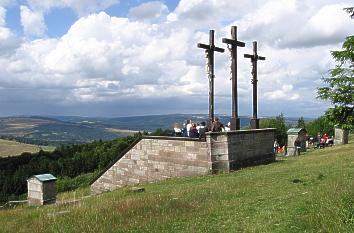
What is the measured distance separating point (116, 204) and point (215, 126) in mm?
8854

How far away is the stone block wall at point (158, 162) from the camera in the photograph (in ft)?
60.2

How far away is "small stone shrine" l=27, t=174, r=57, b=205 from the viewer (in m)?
19.3

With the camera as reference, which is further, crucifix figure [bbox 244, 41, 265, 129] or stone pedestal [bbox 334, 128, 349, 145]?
stone pedestal [bbox 334, 128, 349, 145]

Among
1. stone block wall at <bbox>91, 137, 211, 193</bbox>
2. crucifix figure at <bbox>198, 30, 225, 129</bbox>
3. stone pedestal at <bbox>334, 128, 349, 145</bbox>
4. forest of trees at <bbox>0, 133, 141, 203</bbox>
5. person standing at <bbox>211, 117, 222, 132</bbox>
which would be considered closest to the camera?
stone block wall at <bbox>91, 137, 211, 193</bbox>

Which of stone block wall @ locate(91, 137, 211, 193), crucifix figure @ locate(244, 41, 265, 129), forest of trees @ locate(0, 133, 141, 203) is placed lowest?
forest of trees @ locate(0, 133, 141, 203)

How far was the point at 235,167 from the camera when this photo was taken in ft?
59.5

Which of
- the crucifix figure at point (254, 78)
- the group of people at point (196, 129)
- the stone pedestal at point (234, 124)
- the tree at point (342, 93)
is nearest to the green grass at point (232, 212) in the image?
the tree at point (342, 93)

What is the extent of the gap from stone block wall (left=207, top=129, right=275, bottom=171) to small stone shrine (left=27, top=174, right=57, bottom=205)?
7.76 meters

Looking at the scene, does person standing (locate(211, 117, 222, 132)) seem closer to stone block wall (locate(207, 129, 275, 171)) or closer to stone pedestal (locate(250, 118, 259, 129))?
stone block wall (locate(207, 129, 275, 171))

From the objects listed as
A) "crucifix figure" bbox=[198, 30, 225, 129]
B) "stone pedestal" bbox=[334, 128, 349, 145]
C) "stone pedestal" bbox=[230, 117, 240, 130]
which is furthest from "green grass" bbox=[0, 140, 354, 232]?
"stone pedestal" bbox=[334, 128, 349, 145]

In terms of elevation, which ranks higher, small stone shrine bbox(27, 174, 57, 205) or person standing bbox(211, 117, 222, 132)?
person standing bbox(211, 117, 222, 132)

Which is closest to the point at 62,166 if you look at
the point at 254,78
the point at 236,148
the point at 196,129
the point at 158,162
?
the point at 158,162

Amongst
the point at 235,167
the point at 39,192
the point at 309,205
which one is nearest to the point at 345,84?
the point at 309,205

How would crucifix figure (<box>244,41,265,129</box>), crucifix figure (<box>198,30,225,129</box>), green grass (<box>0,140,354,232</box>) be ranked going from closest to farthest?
green grass (<box>0,140,354,232</box>)
crucifix figure (<box>198,30,225,129</box>)
crucifix figure (<box>244,41,265,129</box>)
